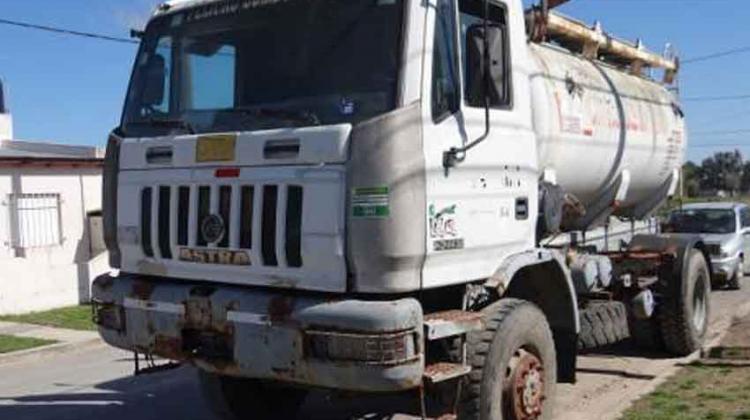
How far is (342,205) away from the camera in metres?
5.02

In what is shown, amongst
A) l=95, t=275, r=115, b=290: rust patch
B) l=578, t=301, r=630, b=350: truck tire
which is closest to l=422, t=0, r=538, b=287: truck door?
l=578, t=301, r=630, b=350: truck tire

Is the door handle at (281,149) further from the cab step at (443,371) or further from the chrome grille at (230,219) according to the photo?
the cab step at (443,371)

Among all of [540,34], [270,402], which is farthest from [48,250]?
[540,34]

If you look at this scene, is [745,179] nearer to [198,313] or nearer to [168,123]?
[168,123]

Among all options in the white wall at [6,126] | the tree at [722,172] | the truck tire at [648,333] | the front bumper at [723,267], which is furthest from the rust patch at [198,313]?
the tree at [722,172]

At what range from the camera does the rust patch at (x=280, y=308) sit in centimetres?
513

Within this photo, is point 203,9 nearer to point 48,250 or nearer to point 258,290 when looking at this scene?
point 258,290

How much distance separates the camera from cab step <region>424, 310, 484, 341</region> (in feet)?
16.7

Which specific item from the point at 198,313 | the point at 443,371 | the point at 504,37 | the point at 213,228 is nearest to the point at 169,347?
the point at 198,313

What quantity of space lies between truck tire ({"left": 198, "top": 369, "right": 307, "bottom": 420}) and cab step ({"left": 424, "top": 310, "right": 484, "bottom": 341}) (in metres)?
2.27

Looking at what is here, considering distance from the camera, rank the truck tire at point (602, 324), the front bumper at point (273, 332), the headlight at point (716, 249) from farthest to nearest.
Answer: the headlight at point (716, 249) < the truck tire at point (602, 324) < the front bumper at point (273, 332)

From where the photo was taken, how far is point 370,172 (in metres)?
4.95

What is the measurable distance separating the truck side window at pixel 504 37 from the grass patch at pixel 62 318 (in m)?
10.3

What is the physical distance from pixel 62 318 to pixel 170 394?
308 inches
